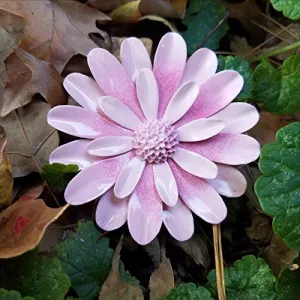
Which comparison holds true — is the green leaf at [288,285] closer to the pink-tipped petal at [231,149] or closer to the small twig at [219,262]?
the small twig at [219,262]

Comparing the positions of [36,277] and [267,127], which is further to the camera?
[267,127]

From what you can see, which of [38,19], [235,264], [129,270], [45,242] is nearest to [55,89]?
[38,19]

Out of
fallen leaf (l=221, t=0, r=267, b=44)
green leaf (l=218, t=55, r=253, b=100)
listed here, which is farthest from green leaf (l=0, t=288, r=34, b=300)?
fallen leaf (l=221, t=0, r=267, b=44)

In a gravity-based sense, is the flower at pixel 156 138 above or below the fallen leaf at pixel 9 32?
above

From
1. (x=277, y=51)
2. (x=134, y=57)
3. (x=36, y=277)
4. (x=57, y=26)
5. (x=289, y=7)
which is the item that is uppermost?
(x=289, y=7)

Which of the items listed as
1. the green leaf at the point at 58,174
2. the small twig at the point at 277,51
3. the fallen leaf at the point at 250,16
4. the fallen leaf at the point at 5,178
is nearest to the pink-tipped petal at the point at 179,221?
the green leaf at the point at 58,174

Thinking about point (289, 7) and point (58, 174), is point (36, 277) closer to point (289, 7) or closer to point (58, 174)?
point (58, 174)

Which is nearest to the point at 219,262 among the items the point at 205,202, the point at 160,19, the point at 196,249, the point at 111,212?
the point at 196,249
